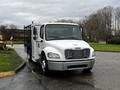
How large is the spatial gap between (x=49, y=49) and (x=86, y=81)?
2231 millimetres

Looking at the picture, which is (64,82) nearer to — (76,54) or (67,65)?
(67,65)

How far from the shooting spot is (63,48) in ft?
35.9

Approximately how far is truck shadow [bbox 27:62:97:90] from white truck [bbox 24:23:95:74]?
14.8 inches

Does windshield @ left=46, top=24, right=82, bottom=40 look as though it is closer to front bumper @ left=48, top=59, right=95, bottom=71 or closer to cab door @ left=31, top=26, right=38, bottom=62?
cab door @ left=31, top=26, right=38, bottom=62

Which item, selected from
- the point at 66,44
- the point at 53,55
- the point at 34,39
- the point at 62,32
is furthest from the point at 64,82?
the point at 34,39

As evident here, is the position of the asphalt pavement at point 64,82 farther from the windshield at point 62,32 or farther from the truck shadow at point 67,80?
the windshield at point 62,32

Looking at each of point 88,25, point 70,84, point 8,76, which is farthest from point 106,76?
point 88,25

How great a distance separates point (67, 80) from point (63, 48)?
1.32 metres

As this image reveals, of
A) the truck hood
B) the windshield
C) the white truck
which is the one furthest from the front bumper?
the windshield

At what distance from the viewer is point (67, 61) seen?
35.7 ft

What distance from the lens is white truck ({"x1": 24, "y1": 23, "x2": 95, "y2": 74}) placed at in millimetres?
10914

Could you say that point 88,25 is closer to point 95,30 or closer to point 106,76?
point 95,30

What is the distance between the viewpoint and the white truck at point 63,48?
10.9 m

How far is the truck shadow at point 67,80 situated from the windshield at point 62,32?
5.16ft
